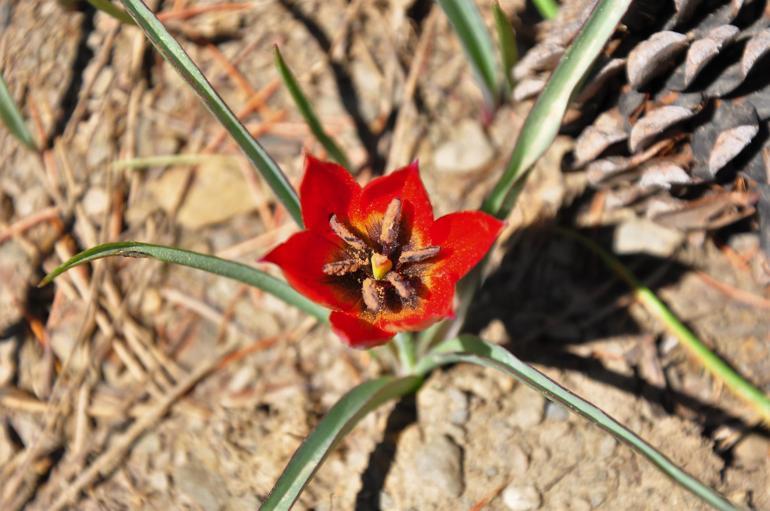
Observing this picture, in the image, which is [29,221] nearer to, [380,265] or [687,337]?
[380,265]

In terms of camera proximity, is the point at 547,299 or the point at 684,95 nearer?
the point at 684,95

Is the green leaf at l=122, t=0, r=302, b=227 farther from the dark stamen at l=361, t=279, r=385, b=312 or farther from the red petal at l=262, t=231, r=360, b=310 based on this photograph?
the dark stamen at l=361, t=279, r=385, b=312

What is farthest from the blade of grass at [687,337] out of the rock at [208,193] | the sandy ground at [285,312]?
the rock at [208,193]

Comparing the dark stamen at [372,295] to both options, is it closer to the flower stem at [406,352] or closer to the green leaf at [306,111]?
the flower stem at [406,352]

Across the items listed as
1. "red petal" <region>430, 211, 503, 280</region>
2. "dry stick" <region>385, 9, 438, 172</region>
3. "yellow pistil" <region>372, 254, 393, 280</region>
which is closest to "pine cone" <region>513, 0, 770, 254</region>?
"dry stick" <region>385, 9, 438, 172</region>

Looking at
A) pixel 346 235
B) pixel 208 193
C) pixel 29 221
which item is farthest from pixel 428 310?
pixel 29 221

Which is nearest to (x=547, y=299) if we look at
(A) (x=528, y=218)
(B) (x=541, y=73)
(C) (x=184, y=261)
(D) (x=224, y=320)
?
(A) (x=528, y=218)

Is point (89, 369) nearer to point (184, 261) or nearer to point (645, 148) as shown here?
point (184, 261)
